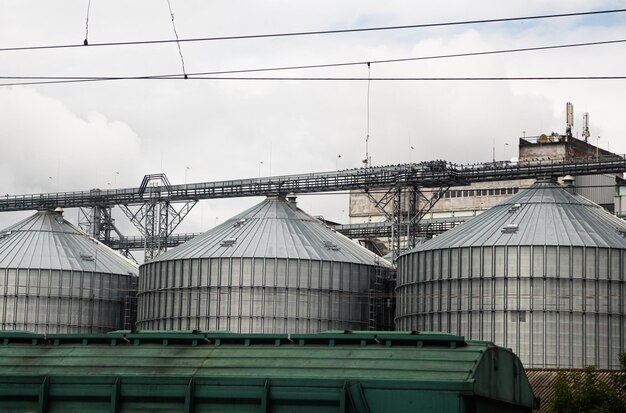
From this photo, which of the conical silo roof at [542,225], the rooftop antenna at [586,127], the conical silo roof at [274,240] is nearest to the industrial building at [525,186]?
the rooftop antenna at [586,127]

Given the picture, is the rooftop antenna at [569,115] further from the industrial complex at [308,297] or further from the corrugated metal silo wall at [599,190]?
the industrial complex at [308,297]

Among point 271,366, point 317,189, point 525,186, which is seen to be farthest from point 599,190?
point 271,366

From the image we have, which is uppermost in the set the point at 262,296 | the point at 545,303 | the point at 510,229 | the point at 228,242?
the point at 510,229

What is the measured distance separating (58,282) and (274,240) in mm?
18346

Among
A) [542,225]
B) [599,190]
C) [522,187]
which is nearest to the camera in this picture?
[542,225]

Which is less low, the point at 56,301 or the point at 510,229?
the point at 510,229

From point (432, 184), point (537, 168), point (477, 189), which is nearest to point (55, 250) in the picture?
point (432, 184)

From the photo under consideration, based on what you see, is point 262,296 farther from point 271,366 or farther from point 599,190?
point 599,190

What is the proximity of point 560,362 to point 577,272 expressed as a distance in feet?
18.5

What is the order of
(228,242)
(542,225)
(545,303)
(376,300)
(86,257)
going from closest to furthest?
(545,303), (542,225), (228,242), (376,300), (86,257)

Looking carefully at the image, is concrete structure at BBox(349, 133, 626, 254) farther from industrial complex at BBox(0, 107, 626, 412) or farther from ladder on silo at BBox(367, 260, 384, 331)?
ladder on silo at BBox(367, 260, 384, 331)

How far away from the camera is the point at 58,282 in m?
97.1

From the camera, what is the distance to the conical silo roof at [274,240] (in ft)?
291

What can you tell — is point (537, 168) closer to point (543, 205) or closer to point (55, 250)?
point (543, 205)
